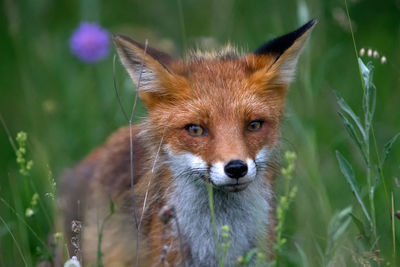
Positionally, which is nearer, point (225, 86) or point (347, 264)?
point (347, 264)

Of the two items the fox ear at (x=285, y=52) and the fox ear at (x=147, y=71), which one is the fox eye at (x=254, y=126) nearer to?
the fox ear at (x=285, y=52)

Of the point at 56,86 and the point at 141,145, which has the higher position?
the point at 56,86

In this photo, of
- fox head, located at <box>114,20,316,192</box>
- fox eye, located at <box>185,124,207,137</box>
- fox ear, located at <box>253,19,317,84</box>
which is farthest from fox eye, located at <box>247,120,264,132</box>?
fox ear, located at <box>253,19,317,84</box>

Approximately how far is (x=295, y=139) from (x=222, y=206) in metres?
1.93

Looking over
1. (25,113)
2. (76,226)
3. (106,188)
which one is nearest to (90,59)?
(25,113)

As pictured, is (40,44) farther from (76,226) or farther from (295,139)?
(76,226)

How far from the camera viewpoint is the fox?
429 centimetres

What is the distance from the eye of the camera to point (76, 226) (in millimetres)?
3438

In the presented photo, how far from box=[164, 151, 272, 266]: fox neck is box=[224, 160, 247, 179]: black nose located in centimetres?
67

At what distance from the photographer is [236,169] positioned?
3822 millimetres

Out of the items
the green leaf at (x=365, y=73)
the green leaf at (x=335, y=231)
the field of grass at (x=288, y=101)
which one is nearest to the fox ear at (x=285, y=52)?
the field of grass at (x=288, y=101)

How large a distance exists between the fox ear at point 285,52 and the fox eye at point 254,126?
48cm

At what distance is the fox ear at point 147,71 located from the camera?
176 inches

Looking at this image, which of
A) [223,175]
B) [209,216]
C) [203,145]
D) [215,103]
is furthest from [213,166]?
[209,216]
